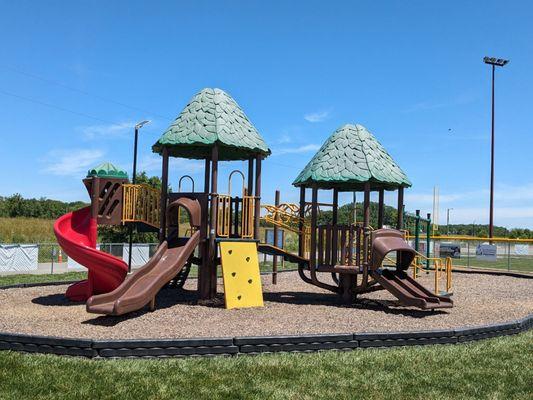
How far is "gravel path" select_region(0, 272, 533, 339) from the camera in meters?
9.23

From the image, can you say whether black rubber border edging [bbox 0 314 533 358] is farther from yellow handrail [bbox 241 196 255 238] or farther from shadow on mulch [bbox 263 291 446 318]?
yellow handrail [bbox 241 196 255 238]

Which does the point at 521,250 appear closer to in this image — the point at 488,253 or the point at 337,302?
the point at 488,253

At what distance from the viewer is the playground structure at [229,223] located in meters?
12.0

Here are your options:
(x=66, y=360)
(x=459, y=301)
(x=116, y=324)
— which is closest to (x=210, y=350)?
(x=66, y=360)

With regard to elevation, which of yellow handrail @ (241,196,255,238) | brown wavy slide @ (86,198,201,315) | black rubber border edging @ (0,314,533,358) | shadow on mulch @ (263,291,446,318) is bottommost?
shadow on mulch @ (263,291,446,318)

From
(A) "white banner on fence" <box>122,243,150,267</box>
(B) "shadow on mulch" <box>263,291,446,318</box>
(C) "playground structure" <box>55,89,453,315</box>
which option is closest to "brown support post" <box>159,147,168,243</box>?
(C) "playground structure" <box>55,89,453,315</box>

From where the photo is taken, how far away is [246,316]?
10.7 meters

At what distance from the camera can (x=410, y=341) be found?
8.53 metres

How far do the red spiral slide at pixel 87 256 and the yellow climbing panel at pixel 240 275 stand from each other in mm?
2236

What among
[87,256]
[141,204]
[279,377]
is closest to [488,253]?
[141,204]

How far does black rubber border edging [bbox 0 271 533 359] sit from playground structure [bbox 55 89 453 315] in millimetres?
3453

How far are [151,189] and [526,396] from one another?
9.86 metres

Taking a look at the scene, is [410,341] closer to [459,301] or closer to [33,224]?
[459,301]

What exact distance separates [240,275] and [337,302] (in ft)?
9.27
